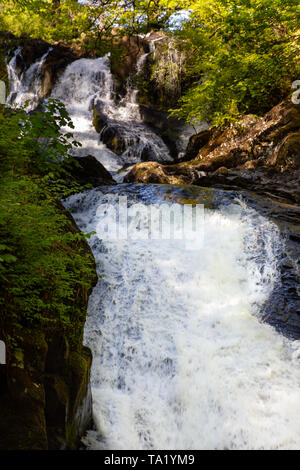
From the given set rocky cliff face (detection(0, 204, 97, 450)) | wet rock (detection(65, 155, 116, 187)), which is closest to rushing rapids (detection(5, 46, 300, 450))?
rocky cliff face (detection(0, 204, 97, 450))

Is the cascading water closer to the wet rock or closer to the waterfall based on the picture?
the waterfall

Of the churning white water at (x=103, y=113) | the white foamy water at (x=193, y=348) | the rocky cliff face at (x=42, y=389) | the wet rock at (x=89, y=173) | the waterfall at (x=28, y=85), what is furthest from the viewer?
the waterfall at (x=28, y=85)

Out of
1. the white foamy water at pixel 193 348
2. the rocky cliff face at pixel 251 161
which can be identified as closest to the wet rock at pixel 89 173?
the rocky cliff face at pixel 251 161

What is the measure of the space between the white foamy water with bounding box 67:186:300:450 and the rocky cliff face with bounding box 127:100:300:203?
231 centimetres

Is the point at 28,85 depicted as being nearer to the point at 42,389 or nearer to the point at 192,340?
the point at 192,340

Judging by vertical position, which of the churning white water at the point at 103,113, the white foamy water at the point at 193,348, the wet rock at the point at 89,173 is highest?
the churning white water at the point at 103,113

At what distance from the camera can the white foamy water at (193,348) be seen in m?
3.84

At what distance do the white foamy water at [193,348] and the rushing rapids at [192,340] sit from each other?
13 mm

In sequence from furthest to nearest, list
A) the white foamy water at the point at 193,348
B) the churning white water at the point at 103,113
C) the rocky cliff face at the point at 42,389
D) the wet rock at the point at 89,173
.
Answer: the churning white water at the point at 103,113
the wet rock at the point at 89,173
the white foamy water at the point at 193,348
the rocky cliff face at the point at 42,389

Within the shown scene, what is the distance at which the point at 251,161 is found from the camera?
31.1 ft

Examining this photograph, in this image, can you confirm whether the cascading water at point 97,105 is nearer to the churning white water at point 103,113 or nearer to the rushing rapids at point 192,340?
the churning white water at point 103,113

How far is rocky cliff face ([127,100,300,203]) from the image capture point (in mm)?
8375
